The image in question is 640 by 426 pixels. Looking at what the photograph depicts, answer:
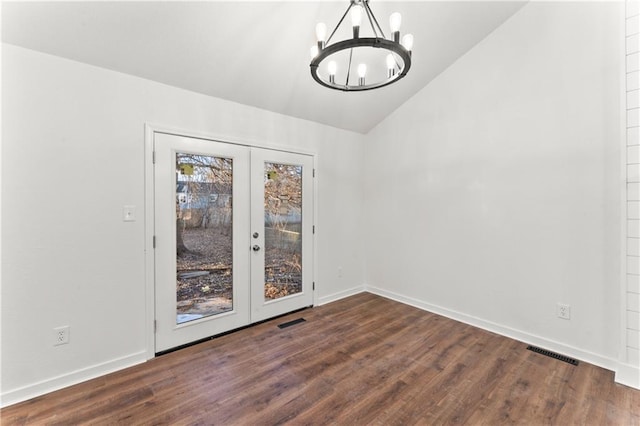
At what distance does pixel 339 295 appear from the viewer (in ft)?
13.5

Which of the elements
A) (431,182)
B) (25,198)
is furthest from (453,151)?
(25,198)

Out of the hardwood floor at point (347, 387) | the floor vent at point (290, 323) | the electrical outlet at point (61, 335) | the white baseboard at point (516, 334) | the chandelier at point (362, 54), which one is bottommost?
the hardwood floor at point (347, 387)

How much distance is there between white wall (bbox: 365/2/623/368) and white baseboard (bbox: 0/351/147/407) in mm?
3221

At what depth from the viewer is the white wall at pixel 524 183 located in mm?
2441

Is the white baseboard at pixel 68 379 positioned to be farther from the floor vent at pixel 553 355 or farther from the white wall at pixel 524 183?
the floor vent at pixel 553 355

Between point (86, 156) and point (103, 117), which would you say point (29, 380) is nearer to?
point (86, 156)

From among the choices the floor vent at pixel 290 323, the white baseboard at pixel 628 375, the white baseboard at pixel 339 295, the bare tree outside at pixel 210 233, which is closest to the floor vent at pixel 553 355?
the white baseboard at pixel 628 375

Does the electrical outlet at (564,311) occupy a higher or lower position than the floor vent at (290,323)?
higher

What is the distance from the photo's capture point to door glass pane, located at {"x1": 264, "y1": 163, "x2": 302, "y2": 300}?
3.39 meters

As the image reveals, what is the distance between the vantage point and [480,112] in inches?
125

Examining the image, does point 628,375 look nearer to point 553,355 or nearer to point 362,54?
point 553,355

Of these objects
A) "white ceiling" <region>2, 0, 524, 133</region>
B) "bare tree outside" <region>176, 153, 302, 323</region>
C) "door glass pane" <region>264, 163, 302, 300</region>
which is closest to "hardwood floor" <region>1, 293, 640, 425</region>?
"bare tree outside" <region>176, 153, 302, 323</region>

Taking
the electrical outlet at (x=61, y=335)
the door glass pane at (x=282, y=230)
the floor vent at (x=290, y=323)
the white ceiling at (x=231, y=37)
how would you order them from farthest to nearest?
the door glass pane at (x=282, y=230)
the floor vent at (x=290, y=323)
the electrical outlet at (x=61, y=335)
the white ceiling at (x=231, y=37)

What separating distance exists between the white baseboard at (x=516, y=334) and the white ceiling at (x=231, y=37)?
285 centimetres
